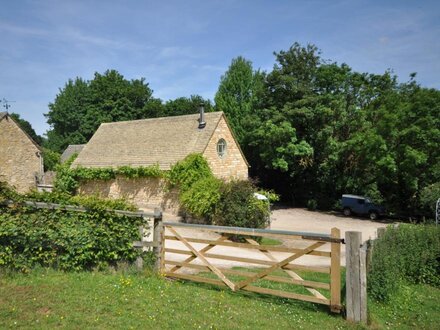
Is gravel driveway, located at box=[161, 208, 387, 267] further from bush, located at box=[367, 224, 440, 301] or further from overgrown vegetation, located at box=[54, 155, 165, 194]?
overgrown vegetation, located at box=[54, 155, 165, 194]

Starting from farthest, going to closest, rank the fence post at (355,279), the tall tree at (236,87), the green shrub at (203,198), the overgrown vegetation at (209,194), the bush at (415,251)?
the tall tree at (236,87) < the green shrub at (203,198) < the overgrown vegetation at (209,194) < the bush at (415,251) < the fence post at (355,279)

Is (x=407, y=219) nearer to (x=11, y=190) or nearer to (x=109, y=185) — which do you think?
Result: (x=109, y=185)

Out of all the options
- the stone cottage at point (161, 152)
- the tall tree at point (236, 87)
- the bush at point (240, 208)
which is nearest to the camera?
the bush at point (240, 208)

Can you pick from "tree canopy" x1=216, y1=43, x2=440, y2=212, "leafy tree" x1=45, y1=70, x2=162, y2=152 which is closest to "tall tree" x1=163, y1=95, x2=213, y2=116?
"leafy tree" x1=45, y1=70, x2=162, y2=152

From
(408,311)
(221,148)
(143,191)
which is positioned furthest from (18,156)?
(408,311)

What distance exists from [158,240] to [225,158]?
1793cm

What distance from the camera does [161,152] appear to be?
2478 cm

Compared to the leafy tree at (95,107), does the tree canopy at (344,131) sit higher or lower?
lower

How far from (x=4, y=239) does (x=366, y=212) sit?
26.0 meters

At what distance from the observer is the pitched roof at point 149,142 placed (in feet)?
79.0

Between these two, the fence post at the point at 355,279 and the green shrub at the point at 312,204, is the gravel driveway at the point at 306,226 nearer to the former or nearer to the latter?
the green shrub at the point at 312,204

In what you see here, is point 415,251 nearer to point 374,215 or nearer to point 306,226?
point 306,226

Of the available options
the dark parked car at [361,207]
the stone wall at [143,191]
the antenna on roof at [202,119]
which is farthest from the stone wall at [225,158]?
the dark parked car at [361,207]

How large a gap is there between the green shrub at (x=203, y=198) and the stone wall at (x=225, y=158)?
4572mm
